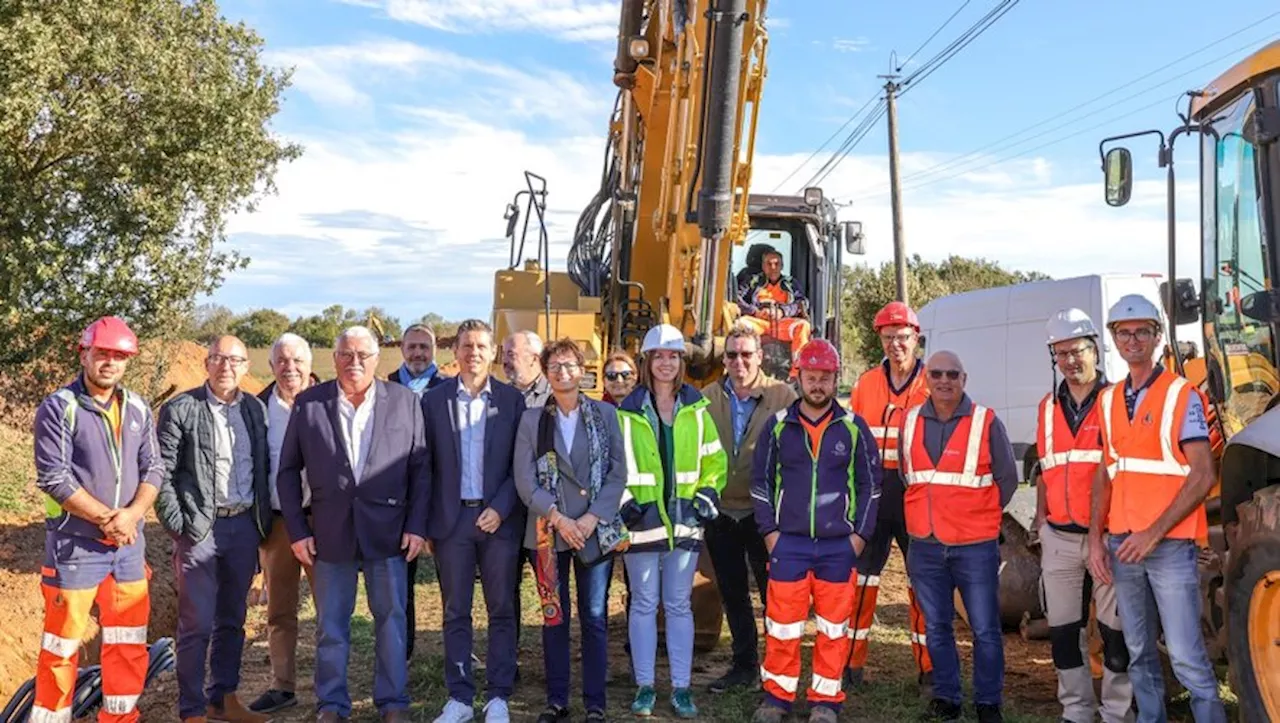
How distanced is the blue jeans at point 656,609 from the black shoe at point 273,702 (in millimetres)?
1903

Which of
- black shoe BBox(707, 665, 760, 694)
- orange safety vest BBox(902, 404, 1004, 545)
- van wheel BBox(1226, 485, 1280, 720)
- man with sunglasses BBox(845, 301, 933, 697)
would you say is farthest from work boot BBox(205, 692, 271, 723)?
van wheel BBox(1226, 485, 1280, 720)

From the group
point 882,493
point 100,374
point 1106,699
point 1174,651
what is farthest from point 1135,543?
point 100,374

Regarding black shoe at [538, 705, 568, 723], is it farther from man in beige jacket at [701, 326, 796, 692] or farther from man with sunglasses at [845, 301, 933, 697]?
man with sunglasses at [845, 301, 933, 697]

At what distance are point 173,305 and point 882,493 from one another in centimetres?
859

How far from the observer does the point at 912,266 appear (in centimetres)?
3766

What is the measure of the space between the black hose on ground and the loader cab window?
5.24 m

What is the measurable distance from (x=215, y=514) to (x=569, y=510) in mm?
1742

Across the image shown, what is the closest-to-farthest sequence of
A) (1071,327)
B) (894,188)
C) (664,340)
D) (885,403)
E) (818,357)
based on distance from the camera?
(1071,327) < (818,357) < (664,340) < (885,403) < (894,188)

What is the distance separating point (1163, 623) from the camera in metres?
5.00

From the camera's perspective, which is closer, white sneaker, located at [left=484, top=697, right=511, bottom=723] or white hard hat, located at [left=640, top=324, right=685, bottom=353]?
white sneaker, located at [left=484, top=697, right=511, bottom=723]

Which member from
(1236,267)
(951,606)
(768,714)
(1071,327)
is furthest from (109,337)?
(1236,267)

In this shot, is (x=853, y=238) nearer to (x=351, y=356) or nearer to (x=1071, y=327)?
(x=1071, y=327)

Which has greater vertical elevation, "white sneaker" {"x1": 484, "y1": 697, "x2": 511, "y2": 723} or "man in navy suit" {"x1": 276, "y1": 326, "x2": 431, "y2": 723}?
"man in navy suit" {"x1": 276, "y1": 326, "x2": 431, "y2": 723}

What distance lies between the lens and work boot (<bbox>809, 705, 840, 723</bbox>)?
5.82 m
